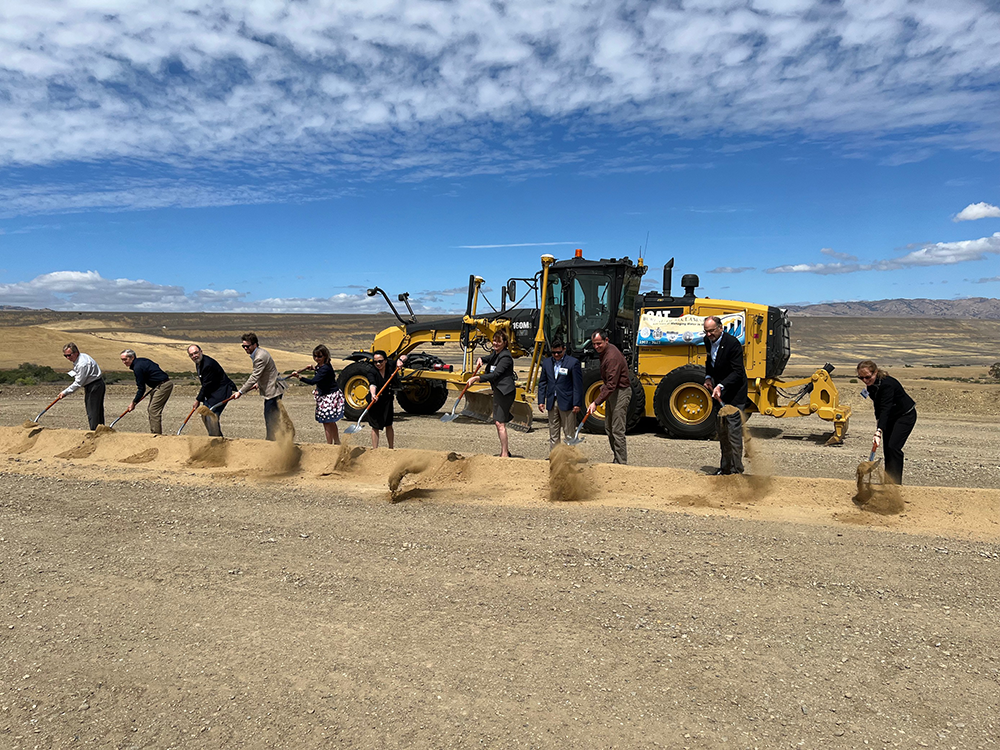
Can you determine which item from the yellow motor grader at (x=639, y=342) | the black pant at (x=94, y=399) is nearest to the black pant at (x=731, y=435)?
the yellow motor grader at (x=639, y=342)

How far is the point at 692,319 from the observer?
38.1 ft

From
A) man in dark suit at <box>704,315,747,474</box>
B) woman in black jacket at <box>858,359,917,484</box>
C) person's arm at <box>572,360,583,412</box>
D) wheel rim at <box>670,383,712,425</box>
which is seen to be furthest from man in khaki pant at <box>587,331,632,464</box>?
wheel rim at <box>670,383,712,425</box>

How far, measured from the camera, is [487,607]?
175 inches

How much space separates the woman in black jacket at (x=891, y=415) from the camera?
21.5ft

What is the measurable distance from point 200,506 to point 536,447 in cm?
519

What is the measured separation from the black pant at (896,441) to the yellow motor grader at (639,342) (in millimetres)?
4347

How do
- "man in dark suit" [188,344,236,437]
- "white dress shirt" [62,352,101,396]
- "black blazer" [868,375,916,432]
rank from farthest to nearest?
"white dress shirt" [62,352,101,396], "man in dark suit" [188,344,236,437], "black blazer" [868,375,916,432]

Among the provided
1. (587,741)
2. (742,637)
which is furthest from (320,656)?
(742,637)

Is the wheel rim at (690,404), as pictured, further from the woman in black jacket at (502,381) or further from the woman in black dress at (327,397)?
the woman in black dress at (327,397)

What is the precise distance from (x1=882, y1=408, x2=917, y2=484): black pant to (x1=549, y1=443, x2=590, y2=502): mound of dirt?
2.83 metres

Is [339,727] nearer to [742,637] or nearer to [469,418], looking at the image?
[742,637]

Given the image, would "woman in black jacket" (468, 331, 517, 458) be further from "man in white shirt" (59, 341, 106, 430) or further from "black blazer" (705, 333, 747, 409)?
"man in white shirt" (59, 341, 106, 430)

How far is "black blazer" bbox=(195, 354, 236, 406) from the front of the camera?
933 centimetres

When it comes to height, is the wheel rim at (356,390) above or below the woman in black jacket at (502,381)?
below
